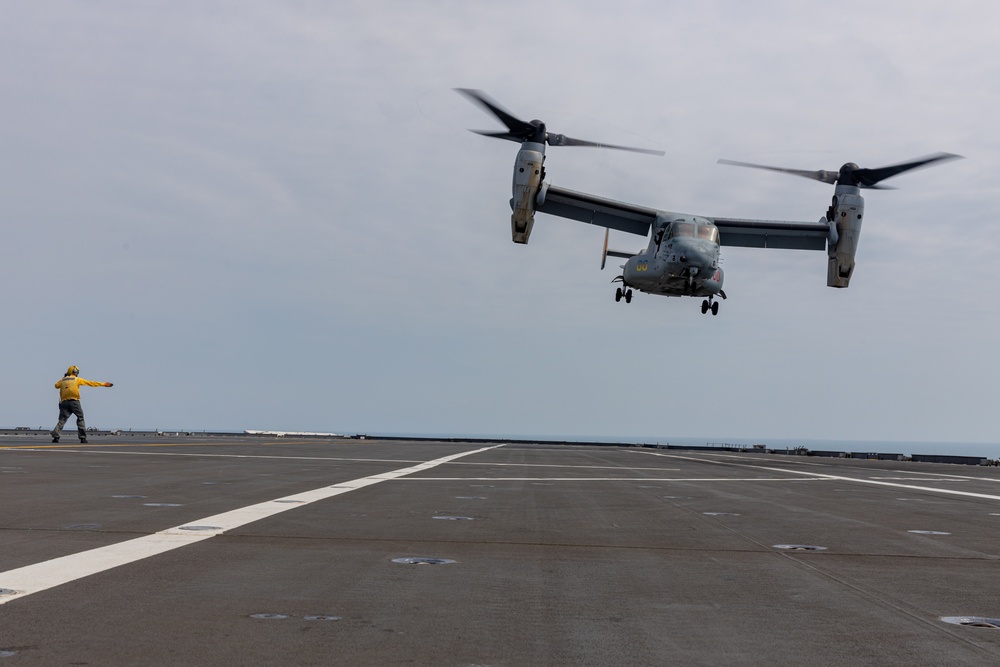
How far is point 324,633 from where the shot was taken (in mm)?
4426

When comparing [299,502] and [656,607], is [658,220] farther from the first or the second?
[656,607]

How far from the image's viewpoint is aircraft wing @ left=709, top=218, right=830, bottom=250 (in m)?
52.3

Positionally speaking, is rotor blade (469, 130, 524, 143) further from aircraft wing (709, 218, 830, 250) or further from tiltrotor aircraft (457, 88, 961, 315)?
aircraft wing (709, 218, 830, 250)

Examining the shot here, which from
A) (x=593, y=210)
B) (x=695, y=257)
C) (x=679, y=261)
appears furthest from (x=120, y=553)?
(x=593, y=210)

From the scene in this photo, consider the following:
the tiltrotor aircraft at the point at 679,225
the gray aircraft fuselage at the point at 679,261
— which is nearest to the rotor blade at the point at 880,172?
the tiltrotor aircraft at the point at 679,225

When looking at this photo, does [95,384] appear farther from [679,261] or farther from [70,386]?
[679,261]

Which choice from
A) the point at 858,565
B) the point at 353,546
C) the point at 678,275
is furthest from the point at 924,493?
the point at 678,275

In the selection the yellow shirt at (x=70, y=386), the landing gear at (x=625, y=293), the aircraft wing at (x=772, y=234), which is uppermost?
the aircraft wing at (x=772, y=234)

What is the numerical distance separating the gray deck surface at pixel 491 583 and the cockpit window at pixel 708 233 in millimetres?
33656

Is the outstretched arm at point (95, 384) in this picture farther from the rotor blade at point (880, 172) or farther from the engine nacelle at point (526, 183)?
the rotor blade at point (880, 172)

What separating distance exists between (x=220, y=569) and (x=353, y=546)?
1.53 m

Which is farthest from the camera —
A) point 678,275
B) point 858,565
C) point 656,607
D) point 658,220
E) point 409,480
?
point 658,220

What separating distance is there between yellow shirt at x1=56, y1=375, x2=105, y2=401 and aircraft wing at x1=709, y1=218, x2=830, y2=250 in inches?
1379

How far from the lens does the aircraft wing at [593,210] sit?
49312mm
